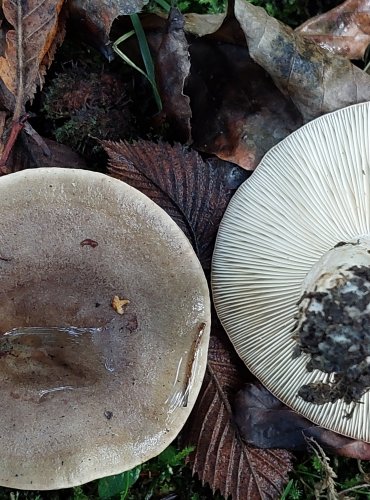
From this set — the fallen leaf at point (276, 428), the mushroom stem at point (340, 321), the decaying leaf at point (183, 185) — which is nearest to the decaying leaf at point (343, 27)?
the decaying leaf at point (183, 185)

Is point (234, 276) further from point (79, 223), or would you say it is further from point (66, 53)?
point (66, 53)

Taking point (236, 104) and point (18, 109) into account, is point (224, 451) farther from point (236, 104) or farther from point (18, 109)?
point (18, 109)

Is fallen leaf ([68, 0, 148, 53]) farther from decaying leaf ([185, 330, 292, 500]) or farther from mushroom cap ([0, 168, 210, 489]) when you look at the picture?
decaying leaf ([185, 330, 292, 500])

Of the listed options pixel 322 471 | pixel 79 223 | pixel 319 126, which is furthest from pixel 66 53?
pixel 322 471

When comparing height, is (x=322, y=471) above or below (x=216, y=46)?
below

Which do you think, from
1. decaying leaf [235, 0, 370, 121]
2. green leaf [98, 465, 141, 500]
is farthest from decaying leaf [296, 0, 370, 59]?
green leaf [98, 465, 141, 500]
